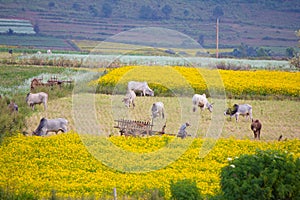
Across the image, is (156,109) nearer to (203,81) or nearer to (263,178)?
(203,81)

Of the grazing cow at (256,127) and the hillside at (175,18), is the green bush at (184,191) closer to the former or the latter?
the grazing cow at (256,127)

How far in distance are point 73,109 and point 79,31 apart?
A: 166 ft

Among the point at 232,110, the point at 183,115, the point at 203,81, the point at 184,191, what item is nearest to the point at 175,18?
the point at 203,81

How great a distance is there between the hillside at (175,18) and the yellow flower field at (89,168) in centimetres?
5224

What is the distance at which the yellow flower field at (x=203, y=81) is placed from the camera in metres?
26.9

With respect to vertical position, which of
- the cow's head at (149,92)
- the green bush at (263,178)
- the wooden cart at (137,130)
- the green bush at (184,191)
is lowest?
the green bush at (184,191)

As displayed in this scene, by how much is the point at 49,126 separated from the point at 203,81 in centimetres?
1228

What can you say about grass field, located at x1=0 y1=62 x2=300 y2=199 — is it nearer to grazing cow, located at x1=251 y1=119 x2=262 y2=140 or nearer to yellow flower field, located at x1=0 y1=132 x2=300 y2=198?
yellow flower field, located at x1=0 y1=132 x2=300 y2=198

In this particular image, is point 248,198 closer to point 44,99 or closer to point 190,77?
point 44,99

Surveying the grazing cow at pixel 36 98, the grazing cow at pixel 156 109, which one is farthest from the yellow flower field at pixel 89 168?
the grazing cow at pixel 36 98

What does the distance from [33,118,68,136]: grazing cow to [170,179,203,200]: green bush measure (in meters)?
6.68

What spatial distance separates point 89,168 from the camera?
13875mm

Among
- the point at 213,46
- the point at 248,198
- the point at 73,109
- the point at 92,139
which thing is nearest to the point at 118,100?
the point at 73,109

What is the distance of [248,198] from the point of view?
10.1m
